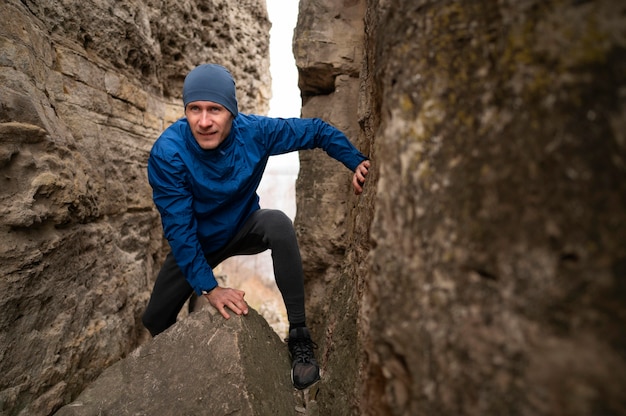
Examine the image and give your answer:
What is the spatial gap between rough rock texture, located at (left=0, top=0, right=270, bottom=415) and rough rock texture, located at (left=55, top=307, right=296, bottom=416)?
344 mm

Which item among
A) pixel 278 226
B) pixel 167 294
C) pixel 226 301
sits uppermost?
pixel 278 226

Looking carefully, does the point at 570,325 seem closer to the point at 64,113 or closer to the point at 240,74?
the point at 64,113

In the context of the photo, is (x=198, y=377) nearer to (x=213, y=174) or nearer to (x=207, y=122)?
(x=213, y=174)

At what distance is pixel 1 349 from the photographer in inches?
58.1

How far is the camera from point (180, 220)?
173 centimetres

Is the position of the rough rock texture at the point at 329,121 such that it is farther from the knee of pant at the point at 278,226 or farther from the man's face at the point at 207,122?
the man's face at the point at 207,122

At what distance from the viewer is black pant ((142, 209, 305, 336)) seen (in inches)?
74.5

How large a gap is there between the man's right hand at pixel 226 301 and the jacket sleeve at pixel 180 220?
47 millimetres

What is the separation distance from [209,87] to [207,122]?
0.54ft

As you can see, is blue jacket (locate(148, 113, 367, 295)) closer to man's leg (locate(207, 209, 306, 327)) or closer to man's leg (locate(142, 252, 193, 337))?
man's leg (locate(207, 209, 306, 327))

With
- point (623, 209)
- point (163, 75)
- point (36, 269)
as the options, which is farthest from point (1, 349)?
point (163, 75)

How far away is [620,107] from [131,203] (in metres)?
2.65

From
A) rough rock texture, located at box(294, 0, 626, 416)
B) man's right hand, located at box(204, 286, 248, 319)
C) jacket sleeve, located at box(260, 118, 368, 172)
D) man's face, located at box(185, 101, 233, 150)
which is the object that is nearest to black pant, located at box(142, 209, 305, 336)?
man's right hand, located at box(204, 286, 248, 319)

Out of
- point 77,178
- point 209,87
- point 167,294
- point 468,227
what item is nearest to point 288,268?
point 167,294
